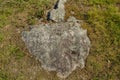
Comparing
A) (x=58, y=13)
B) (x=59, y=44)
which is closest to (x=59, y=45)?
(x=59, y=44)

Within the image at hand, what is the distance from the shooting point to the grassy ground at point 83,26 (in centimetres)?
846

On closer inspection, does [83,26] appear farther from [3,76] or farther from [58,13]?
[3,76]

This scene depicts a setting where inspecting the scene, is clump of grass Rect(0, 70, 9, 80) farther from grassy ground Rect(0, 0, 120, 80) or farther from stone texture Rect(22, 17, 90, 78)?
stone texture Rect(22, 17, 90, 78)

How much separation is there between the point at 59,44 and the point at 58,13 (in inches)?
49.8

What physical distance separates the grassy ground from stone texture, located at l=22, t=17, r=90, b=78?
180mm

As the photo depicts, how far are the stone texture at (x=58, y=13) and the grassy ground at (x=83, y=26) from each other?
0.58ft

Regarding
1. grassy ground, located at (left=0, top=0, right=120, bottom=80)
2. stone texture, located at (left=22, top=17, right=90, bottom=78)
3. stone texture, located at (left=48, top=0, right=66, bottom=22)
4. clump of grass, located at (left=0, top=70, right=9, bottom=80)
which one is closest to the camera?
clump of grass, located at (left=0, top=70, right=9, bottom=80)

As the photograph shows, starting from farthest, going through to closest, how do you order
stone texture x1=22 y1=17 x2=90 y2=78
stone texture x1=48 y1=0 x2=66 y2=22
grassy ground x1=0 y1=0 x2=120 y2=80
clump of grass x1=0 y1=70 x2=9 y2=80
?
1. stone texture x1=48 y1=0 x2=66 y2=22
2. stone texture x1=22 y1=17 x2=90 y2=78
3. grassy ground x1=0 y1=0 x2=120 y2=80
4. clump of grass x1=0 y1=70 x2=9 y2=80

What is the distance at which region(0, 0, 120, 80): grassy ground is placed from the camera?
8461 millimetres

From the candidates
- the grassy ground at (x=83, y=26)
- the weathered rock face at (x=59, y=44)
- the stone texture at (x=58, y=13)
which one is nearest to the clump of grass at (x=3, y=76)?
the grassy ground at (x=83, y=26)

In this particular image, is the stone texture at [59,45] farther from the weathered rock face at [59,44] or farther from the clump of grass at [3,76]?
the clump of grass at [3,76]

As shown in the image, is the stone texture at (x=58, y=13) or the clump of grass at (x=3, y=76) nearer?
the clump of grass at (x=3, y=76)


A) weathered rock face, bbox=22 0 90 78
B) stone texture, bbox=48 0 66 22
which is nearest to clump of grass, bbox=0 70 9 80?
weathered rock face, bbox=22 0 90 78

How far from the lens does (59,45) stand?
29.0ft
